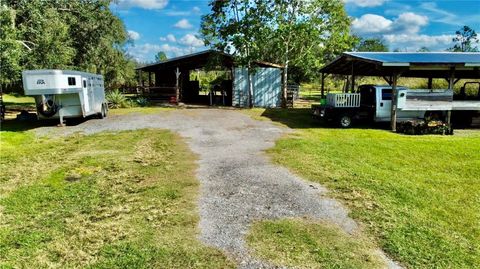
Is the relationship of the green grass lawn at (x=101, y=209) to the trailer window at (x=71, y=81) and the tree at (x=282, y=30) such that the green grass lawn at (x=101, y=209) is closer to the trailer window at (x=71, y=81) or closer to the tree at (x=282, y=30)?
the trailer window at (x=71, y=81)

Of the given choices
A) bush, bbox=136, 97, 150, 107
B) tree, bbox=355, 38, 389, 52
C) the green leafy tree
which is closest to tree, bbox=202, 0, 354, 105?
bush, bbox=136, 97, 150, 107

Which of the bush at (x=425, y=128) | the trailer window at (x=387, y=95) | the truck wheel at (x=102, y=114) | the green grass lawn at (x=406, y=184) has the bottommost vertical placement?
the green grass lawn at (x=406, y=184)

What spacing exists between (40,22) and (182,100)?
11.8 metres

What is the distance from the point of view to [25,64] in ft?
60.7

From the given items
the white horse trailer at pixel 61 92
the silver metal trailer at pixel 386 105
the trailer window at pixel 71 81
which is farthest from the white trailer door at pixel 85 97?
the silver metal trailer at pixel 386 105

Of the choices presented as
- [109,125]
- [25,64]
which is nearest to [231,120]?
[109,125]

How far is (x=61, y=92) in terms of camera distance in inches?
572

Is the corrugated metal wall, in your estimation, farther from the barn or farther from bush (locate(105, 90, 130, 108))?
bush (locate(105, 90, 130, 108))

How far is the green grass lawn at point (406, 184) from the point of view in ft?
16.6

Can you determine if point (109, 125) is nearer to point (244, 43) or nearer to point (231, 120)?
point (231, 120)

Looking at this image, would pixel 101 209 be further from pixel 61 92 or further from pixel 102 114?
pixel 102 114

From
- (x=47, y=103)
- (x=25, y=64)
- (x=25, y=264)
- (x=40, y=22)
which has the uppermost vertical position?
(x=40, y=22)

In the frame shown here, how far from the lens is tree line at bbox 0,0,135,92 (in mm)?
16328

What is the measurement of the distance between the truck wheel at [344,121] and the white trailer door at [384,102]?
1.12 meters
